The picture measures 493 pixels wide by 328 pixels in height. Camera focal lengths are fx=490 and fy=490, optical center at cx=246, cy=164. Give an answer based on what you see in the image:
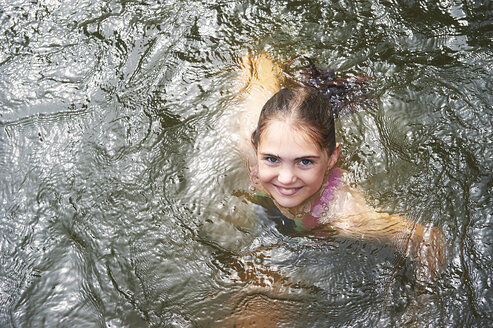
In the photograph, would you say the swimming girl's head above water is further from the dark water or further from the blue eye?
the dark water

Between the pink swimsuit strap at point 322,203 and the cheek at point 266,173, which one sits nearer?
the cheek at point 266,173

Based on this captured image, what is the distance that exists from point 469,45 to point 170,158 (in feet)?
9.81

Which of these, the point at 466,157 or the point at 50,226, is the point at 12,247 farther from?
the point at 466,157

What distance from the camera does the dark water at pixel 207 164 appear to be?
3393 millimetres

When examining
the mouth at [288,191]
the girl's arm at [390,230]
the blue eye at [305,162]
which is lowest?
the girl's arm at [390,230]

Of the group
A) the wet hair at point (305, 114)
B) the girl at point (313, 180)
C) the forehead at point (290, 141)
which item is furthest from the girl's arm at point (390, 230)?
the forehead at point (290, 141)

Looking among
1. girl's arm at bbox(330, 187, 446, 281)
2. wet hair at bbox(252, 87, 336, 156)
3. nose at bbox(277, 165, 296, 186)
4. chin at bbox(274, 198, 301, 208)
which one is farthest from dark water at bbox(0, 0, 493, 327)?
wet hair at bbox(252, 87, 336, 156)

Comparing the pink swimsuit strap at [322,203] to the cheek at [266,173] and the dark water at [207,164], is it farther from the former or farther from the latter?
the cheek at [266,173]

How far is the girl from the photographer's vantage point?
10.4ft

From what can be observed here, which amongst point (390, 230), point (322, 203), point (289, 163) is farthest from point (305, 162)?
point (390, 230)

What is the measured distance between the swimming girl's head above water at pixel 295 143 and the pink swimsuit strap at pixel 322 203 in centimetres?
26

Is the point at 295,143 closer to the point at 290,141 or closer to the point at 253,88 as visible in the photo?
the point at 290,141

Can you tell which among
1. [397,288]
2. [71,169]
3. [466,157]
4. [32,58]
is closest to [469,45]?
[466,157]

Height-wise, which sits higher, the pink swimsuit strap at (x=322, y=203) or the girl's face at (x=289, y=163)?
the girl's face at (x=289, y=163)
